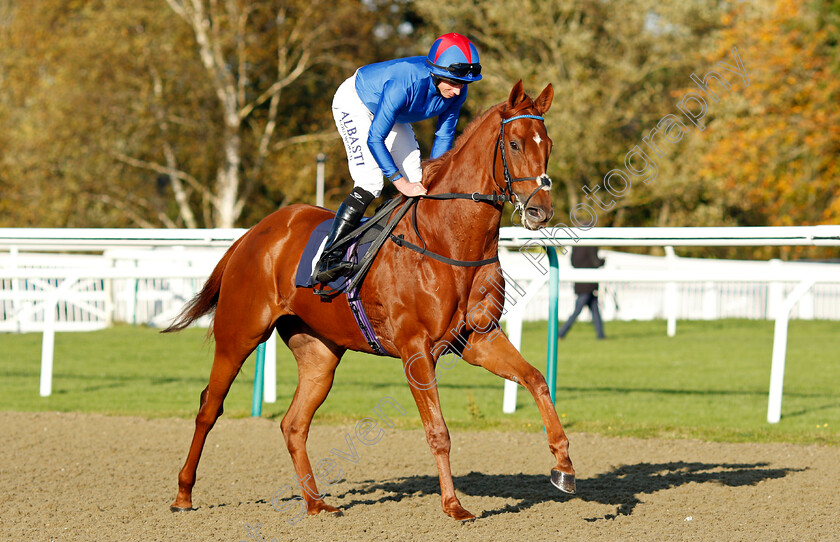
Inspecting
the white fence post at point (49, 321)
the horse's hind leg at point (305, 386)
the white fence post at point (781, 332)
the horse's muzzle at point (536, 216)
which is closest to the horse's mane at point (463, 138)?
the horse's muzzle at point (536, 216)

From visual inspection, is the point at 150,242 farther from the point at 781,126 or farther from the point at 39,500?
the point at 781,126

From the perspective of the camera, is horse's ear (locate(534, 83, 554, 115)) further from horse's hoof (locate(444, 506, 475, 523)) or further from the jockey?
horse's hoof (locate(444, 506, 475, 523))

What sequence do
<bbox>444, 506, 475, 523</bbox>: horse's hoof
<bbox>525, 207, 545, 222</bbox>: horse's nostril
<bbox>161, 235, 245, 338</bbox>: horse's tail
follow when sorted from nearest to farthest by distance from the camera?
1. <bbox>525, 207, 545, 222</bbox>: horse's nostril
2. <bbox>444, 506, 475, 523</bbox>: horse's hoof
3. <bbox>161, 235, 245, 338</bbox>: horse's tail

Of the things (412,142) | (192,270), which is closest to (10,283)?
(192,270)

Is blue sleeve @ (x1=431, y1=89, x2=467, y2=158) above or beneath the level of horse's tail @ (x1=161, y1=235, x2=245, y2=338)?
above

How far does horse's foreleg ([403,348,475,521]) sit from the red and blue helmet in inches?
48.8

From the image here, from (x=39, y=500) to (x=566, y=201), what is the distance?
22559 millimetres

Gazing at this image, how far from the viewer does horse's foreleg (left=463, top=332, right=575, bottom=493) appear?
3.87m

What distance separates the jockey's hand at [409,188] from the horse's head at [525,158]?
0.39 meters

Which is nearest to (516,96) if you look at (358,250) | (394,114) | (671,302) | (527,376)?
(394,114)

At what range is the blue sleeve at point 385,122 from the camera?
418cm

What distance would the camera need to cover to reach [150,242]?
7.02 m

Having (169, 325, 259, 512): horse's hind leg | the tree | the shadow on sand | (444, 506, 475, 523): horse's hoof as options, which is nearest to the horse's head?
(444, 506, 475, 523): horse's hoof

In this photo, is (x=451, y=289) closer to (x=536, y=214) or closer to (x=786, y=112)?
(x=536, y=214)
